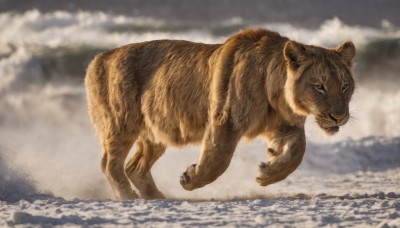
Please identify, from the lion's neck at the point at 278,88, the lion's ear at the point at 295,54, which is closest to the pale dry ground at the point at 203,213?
the lion's neck at the point at 278,88

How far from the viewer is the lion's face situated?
27.4ft

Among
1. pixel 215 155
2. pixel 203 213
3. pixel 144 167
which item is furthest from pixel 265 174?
pixel 144 167

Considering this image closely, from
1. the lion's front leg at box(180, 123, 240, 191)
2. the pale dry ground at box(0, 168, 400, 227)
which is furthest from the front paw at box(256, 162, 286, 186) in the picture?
the pale dry ground at box(0, 168, 400, 227)

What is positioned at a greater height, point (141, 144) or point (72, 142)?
point (72, 142)

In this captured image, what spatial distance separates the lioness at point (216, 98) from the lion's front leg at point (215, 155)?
1 cm

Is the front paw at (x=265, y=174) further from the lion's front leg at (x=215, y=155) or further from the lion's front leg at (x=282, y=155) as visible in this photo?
the lion's front leg at (x=215, y=155)

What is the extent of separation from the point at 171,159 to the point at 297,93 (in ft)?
24.0

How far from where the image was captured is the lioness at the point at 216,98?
8531 millimetres

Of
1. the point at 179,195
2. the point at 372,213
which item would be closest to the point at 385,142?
Result: the point at 179,195

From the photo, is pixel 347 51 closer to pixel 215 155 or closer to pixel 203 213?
pixel 215 155

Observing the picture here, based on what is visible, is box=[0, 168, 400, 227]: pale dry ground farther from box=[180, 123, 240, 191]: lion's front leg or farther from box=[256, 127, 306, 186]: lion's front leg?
box=[180, 123, 240, 191]: lion's front leg

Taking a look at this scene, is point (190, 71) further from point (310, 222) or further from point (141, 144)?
point (310, 222)

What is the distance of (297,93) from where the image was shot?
335 inches

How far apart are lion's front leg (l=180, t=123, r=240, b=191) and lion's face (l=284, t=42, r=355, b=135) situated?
710mm
